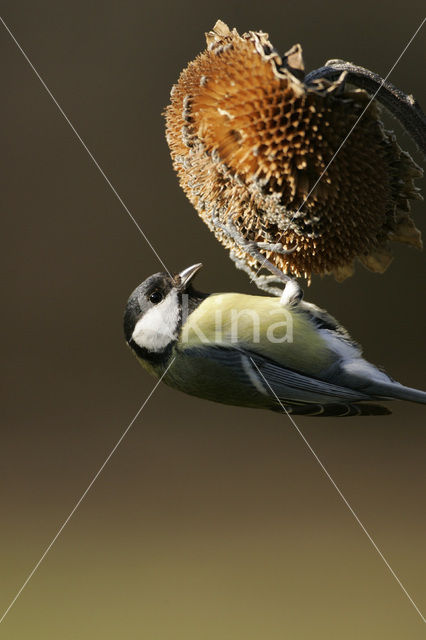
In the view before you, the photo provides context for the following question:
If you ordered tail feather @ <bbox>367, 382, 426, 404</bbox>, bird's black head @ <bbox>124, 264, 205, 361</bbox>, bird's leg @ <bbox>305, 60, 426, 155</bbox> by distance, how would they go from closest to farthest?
bird's leg @ <bbox>305, 60, 426, 155</bbox>
tail feather @ <bbox>367, 382, 426, 404</bbox>
bird's black head @ <bbox>124, 264, 205, 361</bbox>

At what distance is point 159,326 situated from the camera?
1654 millimetres

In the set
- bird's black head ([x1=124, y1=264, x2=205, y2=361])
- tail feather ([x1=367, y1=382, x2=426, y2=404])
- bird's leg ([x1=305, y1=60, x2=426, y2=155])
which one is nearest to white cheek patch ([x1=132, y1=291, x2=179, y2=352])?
bird's black head ([x1=124, y1=264, x2=205, y2=361])

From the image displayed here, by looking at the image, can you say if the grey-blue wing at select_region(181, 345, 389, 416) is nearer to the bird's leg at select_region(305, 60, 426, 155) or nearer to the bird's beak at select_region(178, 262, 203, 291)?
the bird's beak at select_region(178, 262, 203, 291)

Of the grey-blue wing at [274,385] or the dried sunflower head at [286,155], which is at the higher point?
the dried sunflower head at [286,155]

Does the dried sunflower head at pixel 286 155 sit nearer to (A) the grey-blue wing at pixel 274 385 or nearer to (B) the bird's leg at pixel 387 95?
(B) the bird's leg at pixel 387 95

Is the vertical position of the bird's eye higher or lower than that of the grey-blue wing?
higher

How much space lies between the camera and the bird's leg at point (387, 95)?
120 centimetres

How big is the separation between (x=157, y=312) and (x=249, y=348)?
21 centimetres

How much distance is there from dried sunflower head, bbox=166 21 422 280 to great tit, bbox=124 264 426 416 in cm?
22

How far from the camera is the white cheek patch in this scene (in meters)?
1.63

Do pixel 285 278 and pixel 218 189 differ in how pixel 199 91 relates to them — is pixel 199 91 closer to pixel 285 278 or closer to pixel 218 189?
pixel 218 189

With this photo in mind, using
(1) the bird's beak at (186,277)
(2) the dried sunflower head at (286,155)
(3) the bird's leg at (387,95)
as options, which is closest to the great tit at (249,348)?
(1) the bird's beak at (186,277)

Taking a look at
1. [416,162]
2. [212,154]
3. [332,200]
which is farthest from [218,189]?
[416,162]

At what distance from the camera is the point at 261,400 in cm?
163
